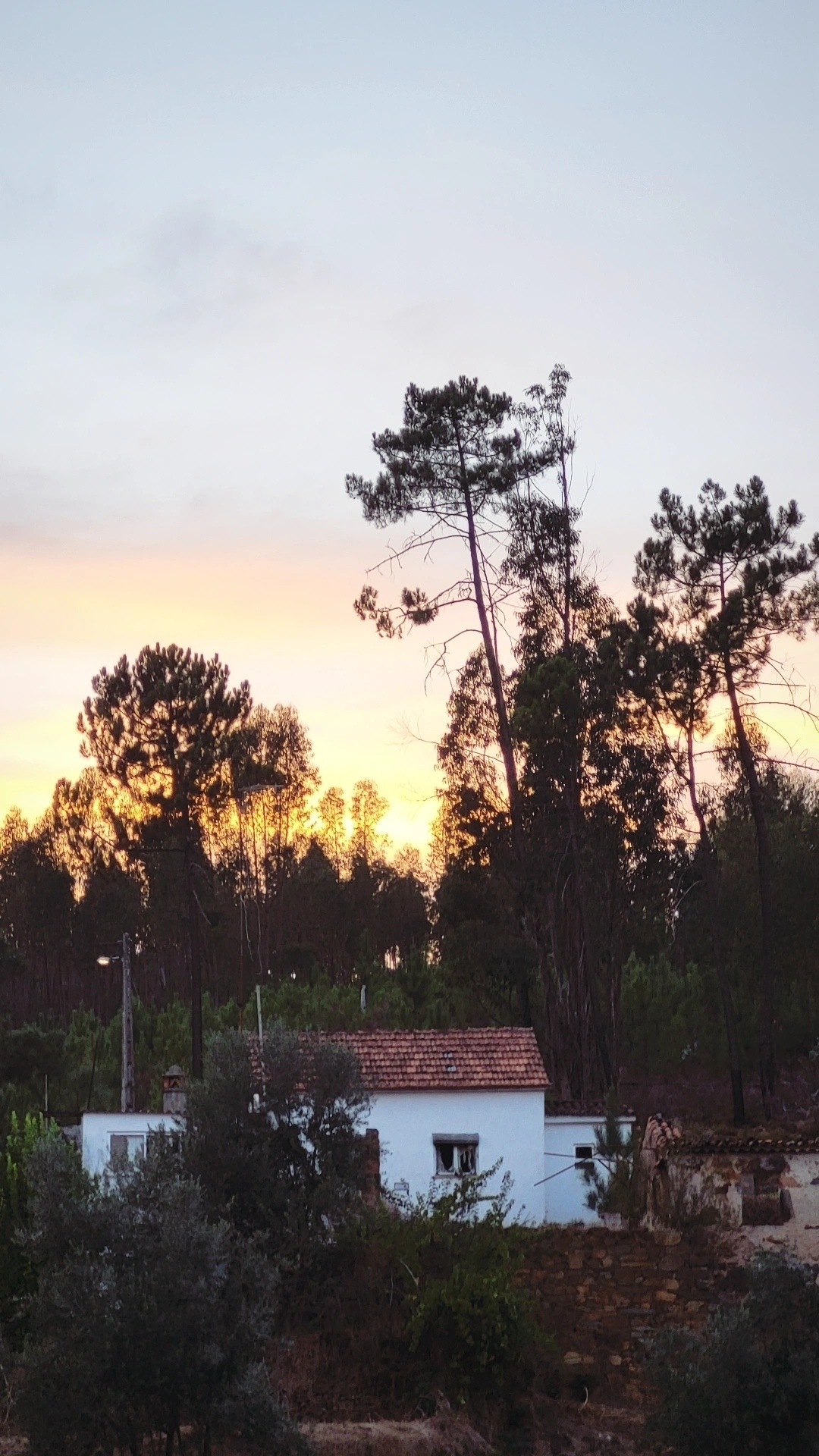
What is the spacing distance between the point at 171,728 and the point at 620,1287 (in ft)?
104

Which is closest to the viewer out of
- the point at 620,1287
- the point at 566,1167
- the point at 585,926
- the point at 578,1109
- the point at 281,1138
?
the point at 281,1138

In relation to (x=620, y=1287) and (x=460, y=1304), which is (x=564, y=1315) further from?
(x=460, y=1304)

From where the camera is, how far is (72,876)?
69.1 metres

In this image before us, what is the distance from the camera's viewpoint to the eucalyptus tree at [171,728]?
164ft

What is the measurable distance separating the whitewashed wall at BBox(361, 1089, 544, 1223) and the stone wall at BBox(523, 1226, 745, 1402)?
5040 mm

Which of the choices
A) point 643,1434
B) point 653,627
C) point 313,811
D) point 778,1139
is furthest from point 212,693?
point 643,1434

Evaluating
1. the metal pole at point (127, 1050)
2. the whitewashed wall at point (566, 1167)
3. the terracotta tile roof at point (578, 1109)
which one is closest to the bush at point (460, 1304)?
the whitewashed wall at point (566, 1167)

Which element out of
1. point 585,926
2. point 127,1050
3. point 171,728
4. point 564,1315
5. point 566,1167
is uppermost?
point 171,728

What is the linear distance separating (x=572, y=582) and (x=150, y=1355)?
96.5ft

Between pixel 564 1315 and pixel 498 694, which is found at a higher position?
pixel 498 694

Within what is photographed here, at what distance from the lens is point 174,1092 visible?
28.3 meters

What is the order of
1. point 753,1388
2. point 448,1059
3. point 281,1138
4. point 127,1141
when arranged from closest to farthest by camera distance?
point 753,1388, point 281,1138, point 448,1059, point 127,1141

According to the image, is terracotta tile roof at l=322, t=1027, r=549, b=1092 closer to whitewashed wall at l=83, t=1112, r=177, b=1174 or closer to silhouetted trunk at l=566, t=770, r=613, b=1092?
whitewashed wall at l=83, t=1112, r=177, b=1174

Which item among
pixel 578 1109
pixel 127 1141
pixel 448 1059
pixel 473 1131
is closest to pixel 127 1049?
pixel 127 1141
